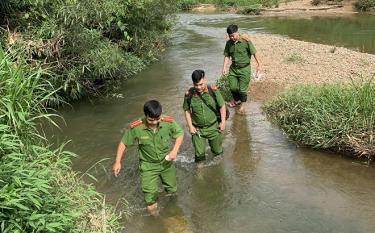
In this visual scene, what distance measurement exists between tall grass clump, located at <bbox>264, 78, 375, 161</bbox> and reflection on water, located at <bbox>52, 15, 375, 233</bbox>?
0.25 metres

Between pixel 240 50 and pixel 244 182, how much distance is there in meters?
3.36

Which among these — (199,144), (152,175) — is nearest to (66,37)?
(199,144)

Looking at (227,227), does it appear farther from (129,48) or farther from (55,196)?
(129,48)

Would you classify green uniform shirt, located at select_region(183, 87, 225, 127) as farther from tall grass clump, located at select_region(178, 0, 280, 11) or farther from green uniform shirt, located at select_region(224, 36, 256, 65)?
tall grass clump, located at select_region(178, 0, 280, 11)

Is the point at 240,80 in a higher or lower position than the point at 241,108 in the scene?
higher

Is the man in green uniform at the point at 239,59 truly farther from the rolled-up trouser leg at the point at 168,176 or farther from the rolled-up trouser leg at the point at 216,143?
the rolled-up trouser leg at the point at 168,176

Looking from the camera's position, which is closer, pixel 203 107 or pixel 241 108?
pixel 203 107

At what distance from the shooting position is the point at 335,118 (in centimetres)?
746

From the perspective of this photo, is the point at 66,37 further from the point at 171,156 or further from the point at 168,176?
the point at 171,156

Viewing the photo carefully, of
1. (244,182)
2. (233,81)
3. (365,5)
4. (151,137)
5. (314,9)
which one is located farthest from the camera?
(314,9)

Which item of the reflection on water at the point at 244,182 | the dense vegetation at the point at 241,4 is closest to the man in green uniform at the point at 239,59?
the reflection on water at the point at 244,182

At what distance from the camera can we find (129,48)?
14.1 metres

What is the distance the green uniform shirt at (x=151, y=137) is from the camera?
5.63 meters

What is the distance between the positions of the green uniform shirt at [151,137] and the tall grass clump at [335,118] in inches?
123
